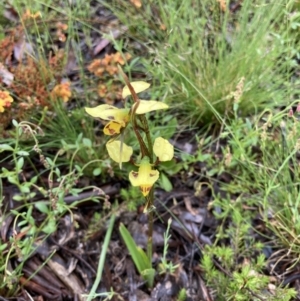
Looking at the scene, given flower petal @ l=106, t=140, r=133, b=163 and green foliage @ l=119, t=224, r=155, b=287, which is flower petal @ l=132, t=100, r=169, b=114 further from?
green foliage @ l=119, t=224, r=155, b=287

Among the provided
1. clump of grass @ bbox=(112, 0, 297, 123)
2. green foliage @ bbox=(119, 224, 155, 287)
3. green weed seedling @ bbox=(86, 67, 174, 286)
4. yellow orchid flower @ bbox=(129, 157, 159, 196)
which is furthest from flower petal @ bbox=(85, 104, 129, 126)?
clump of grass @ bbox=(112, 0, 297, 123)

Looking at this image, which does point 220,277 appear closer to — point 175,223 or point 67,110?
point 175,223

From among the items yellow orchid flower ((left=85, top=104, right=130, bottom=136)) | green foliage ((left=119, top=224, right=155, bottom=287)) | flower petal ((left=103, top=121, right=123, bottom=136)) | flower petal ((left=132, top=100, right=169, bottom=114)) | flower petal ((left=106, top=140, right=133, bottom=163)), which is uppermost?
flower petal ((left=132, top=100, right=169, bottom=114))

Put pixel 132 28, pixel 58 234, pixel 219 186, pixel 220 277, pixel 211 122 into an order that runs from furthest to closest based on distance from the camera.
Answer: pixel 132 28, pixel 211 122, pixel 219 186, pixel 58 234, pixel 220 277

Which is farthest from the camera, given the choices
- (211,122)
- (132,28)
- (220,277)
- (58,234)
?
(132,28)

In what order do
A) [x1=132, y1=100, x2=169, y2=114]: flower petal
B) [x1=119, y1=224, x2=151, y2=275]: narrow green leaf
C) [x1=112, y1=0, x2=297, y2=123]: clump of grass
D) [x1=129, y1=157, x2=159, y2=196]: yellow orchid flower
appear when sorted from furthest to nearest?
[x1=112, y1=0, x2=297, y2=123]: clump of grass
[x1=119, y1=224, x2=151, y2=275]: narrow green leaf
[x1=129, y1=157, x2=159, y2=196]: yellow orchid flower
[x1=132, y1=100, x2=169, y2=114]: flower petal

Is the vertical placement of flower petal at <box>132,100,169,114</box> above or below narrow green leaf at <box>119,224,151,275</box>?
above

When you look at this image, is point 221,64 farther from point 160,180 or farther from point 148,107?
point 148,107

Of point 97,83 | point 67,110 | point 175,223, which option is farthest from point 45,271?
point 97,83
